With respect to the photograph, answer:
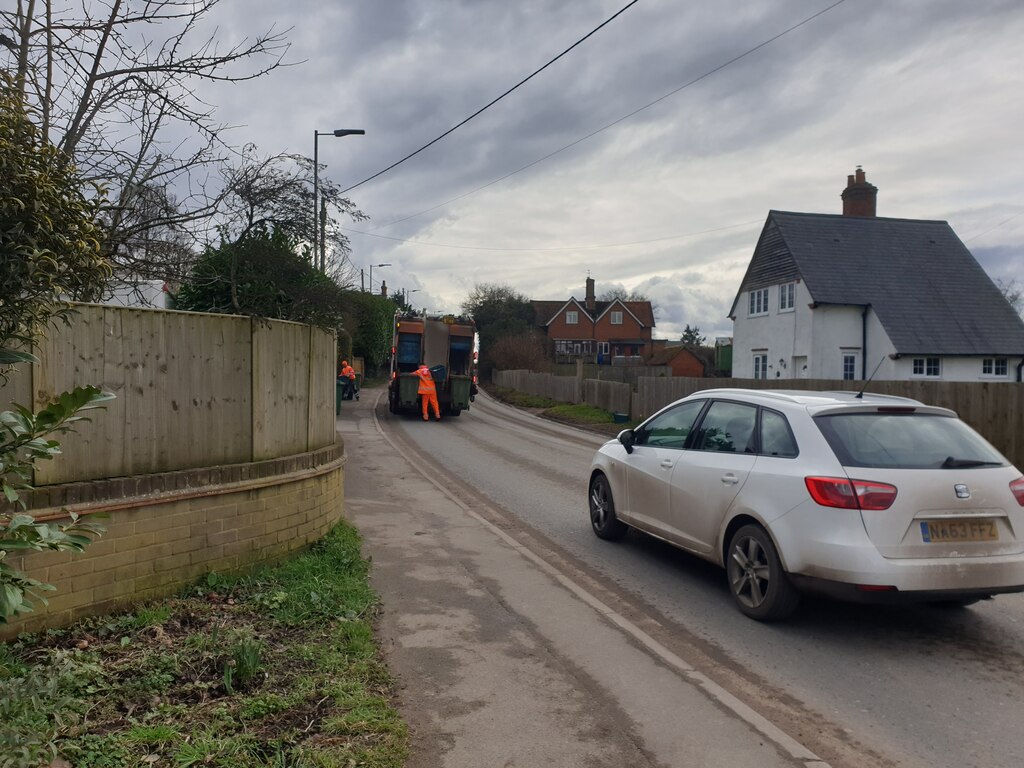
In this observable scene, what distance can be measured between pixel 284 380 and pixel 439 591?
225 cm

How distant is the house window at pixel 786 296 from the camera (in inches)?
1236

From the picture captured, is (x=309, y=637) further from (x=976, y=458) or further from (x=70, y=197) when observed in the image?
(x=976, y=458)

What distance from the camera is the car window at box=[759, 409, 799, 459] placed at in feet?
18.6

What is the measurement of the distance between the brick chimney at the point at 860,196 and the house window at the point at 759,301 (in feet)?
17.6

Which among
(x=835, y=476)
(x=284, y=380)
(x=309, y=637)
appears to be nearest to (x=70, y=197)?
(x=309, y=637)

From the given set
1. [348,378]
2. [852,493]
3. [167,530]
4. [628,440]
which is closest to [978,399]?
[628,440]

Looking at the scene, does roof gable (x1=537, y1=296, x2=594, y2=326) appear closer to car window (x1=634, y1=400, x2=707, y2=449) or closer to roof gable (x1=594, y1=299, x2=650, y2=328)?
roof gable (x1=594, y1=299, x2=650, y2=328)

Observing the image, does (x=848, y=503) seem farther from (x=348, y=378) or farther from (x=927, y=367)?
(x=927, y=367)

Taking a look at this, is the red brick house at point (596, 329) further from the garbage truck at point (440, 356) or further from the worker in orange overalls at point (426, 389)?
the worker in orange overalls at point (426, 389)

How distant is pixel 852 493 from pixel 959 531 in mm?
714

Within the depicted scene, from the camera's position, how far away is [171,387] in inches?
225

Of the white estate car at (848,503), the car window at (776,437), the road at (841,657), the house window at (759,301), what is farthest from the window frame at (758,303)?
the car window at (776,437)

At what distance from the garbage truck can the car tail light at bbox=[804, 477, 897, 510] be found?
21119 millimetres

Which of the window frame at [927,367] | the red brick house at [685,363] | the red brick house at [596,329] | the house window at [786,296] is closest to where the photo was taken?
the window frame at [927,367]
